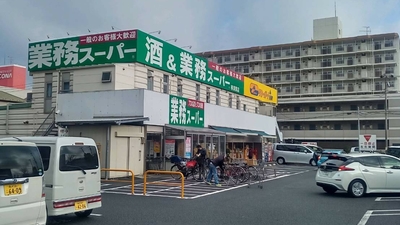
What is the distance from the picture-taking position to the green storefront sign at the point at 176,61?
863 inches

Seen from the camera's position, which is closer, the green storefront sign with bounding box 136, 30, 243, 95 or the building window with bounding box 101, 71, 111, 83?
the building window with bounding box 101, 71, 111, 83

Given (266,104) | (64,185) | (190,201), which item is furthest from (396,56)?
(64,185)

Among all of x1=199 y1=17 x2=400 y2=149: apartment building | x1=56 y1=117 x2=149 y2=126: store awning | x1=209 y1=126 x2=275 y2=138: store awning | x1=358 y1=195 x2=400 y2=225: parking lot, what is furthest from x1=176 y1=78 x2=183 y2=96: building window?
x1=199 y1=17 x2=400 y2=149: apartment building

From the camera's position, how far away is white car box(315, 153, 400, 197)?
1358 cm

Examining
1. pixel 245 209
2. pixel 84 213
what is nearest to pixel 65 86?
pixel 84 213

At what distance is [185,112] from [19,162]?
57.7 feet

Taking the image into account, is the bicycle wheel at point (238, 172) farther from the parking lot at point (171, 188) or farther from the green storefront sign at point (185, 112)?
the green storefront sign at point (185, 112)

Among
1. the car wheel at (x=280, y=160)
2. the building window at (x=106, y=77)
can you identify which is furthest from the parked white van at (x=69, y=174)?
the car wheel at (x=280, y=160)

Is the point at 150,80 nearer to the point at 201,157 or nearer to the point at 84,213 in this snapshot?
the point at 201,157

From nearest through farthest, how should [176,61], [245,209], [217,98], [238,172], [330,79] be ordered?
[245,209] < [238,172] < [176,61] < [217,98] < [330,79]

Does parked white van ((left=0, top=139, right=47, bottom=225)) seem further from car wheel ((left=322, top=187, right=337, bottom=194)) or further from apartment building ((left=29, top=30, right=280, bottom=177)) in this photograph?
apartment building ((left=29, top=30, right=280, bottom=177))

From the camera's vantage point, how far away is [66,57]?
75.4ft

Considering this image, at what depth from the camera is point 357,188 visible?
13633 millimetres

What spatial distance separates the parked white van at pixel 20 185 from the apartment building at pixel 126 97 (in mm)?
11286
